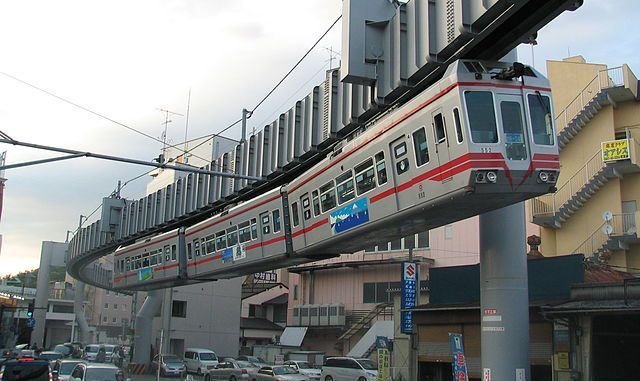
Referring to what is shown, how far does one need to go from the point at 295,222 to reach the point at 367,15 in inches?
Result: 281

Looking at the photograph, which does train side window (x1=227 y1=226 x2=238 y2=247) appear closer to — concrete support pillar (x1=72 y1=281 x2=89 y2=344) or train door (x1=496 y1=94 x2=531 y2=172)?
train door (x1=496 y1=94 x2=531 y2=172)

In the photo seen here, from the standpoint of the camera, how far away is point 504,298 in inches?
545

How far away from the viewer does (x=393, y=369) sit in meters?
24.8

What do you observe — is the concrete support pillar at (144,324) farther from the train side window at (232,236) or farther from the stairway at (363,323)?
the train side window at (232,236)

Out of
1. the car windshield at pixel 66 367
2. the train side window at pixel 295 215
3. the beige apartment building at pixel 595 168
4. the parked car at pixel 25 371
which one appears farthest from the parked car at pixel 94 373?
the beige apartment building at pixel 595 168

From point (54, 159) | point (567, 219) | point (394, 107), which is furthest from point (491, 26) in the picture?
point (567, 219)

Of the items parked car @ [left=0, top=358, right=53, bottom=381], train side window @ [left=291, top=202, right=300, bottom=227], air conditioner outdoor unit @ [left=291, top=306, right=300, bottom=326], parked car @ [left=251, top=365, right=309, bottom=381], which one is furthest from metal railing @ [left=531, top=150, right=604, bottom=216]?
air conditioner outdoor unit @ [left=291, top=306, right=300, bottom=326]

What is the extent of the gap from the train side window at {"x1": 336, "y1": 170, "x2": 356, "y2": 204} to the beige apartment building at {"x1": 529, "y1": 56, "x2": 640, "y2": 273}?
20058 millimetres

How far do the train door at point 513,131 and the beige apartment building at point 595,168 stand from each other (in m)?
21.9

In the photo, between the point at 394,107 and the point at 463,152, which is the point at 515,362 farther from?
the point at 394,107

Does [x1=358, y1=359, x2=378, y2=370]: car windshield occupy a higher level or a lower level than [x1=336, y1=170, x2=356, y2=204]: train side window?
lower

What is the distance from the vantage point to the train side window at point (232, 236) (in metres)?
23.4

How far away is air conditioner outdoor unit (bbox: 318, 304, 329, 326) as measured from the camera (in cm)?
5362

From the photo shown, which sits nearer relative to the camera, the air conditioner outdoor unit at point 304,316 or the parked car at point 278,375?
the parked car at point 278,375
